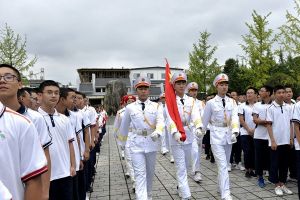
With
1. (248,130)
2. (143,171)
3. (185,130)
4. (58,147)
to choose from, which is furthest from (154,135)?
(248,130)

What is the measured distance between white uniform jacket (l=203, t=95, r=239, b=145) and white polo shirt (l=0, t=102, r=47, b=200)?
4587 millimetres

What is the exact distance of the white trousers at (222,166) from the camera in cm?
585

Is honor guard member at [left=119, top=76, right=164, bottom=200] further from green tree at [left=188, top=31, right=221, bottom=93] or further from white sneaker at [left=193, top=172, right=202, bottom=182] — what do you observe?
green tree at [left=188, top=31, right=221, bottom=93]

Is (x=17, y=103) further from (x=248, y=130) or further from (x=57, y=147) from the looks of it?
(x=248, y=130)

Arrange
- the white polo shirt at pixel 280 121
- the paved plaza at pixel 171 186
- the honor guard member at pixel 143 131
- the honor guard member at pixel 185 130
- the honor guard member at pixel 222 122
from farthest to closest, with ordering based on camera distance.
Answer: the white polo shirt at pixel 280 121, the paved plaza at pixel 171 186, the honor guard member at pixel 222 122, the honor guard member at pixel 185 130, the honor guard member at pixel 143 131

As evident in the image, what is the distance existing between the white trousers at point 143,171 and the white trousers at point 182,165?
1.65ft

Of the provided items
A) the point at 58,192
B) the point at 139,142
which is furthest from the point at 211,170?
the point at 58,192

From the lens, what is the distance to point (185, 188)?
5676 mm

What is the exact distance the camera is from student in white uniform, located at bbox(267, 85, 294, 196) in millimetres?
6586

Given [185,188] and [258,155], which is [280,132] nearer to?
[258,155]

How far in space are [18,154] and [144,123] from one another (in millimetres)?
3676

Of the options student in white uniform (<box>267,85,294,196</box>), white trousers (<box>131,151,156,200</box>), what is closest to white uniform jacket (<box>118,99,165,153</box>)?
white trousers (<box>131,151,156,200</box>)

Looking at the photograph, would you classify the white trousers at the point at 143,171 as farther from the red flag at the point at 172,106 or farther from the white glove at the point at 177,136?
the red flag at the point at 172,106

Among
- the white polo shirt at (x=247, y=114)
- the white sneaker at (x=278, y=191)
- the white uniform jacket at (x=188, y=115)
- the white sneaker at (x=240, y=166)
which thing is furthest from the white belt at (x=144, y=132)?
the white sneaker at (x=240, y=166)
